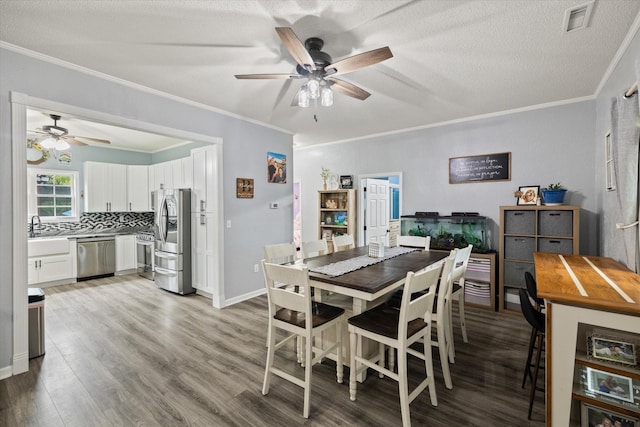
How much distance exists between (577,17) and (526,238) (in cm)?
249

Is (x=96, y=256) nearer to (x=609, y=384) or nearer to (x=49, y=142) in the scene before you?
(x=49, y=142)

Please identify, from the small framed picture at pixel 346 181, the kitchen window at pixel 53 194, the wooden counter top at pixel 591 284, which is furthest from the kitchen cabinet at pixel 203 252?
the wooden counter top at pixel 591 284

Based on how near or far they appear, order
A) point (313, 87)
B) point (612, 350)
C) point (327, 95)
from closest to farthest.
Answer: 1. point (612, 350)
2. point (313, 87)
3. point (327, 95)

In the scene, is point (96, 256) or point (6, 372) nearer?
point (6, 372)

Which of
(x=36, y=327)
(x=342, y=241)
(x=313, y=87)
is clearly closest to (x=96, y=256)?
(x=36, y=327)

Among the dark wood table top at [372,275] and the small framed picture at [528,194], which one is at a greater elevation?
the small framed picture at [528,194]

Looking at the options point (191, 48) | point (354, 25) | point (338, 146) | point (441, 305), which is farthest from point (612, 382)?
point (338, 146)

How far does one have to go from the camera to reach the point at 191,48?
237 centimetres

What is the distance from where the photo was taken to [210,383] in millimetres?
2262

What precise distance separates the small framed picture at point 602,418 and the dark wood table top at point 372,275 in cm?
116

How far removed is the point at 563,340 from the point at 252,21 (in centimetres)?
268

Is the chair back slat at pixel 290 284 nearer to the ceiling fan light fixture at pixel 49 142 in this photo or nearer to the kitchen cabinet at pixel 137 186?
the ceiling fan light fixture at pixel 49 142

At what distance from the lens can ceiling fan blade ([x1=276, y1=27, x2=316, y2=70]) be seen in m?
1.67

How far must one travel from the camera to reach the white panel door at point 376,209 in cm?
563
